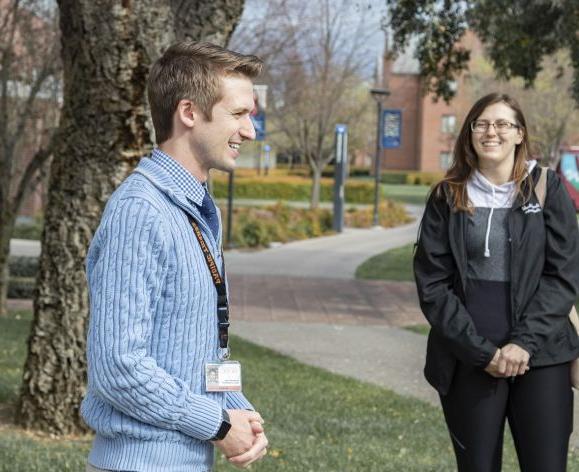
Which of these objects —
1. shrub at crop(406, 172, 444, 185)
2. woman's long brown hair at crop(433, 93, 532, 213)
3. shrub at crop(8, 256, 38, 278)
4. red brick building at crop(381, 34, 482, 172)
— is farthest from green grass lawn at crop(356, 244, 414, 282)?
shrub at crop(406, 172, 444, 185)

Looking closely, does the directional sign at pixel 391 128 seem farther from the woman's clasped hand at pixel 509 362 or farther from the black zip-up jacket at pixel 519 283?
the woman's clasped hand at pixel 509 362

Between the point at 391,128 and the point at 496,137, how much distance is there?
30079 mm

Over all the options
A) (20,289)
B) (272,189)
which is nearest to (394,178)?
(272,189)

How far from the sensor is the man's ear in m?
2.44

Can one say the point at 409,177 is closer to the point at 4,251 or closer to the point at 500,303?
the point at 4,251

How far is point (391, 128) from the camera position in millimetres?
34031

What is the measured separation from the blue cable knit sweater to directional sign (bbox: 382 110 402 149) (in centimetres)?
3115

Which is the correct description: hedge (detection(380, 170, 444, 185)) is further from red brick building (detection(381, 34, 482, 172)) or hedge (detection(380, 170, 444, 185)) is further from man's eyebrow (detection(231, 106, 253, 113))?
man's eyebrow (detection(231, 106, 253, 113))

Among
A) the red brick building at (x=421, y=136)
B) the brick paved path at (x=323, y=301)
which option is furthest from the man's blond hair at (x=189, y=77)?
the red brick building at (x=421, y=136)

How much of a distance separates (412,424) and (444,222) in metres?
3.74

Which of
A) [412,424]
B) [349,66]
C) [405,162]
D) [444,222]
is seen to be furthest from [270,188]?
[444,222]

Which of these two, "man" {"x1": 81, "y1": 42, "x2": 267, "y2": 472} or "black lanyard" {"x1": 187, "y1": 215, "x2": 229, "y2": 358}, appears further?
"black lanyard" {"x1": 187, "y1": 215, "x2": 229, "y2": 358}

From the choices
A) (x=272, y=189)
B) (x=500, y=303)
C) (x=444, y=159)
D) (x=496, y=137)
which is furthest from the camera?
(x=444, y=159)

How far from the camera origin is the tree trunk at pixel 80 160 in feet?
20.1
